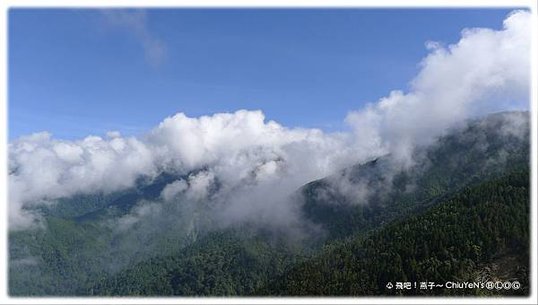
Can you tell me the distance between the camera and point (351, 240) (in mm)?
58562

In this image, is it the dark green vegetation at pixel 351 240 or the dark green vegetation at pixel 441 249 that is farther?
the dark green vegetation at pixel 351 240

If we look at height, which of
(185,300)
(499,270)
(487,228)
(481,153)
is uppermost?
(481,153)

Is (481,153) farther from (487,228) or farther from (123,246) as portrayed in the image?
(123,246)

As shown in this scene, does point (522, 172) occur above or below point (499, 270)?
above

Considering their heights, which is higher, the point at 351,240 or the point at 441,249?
the point at 351,240

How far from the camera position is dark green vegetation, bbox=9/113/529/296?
78.8 ft

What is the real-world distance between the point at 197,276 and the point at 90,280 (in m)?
41.8

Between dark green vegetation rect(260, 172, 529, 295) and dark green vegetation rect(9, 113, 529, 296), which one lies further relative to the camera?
dark green vegetation rect(9, 113, 529, 296)

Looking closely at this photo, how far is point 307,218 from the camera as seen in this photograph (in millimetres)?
100688

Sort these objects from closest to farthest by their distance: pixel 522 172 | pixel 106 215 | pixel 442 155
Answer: pixel 522 172
pixel 442 155
pixel 106 215

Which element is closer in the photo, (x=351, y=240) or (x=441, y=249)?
(x=441, y=249)

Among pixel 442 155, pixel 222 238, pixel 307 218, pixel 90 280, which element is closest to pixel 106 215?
pixel 90 280

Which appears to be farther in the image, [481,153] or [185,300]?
[481,153]

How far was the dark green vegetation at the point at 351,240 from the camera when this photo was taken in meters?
24.0
